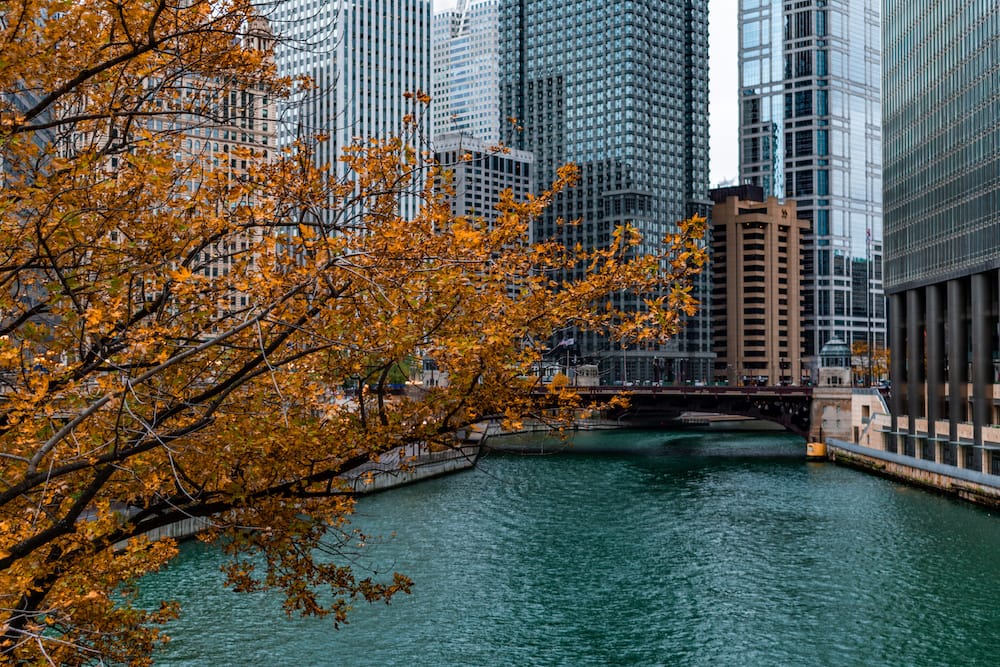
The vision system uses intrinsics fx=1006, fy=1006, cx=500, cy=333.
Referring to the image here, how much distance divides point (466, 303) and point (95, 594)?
645cm

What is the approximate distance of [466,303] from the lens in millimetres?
15234

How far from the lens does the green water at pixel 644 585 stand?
4088cm

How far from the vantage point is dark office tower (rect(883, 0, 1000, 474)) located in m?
92.2

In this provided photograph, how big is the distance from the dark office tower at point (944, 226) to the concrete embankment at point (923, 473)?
5.90ft

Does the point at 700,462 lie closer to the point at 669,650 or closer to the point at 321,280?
the point at 669,650

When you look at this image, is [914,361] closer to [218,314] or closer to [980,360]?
[980,360]

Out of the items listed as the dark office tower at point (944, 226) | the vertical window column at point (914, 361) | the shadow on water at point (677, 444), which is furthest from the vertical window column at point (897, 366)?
the shadow on water at point (677, 444)

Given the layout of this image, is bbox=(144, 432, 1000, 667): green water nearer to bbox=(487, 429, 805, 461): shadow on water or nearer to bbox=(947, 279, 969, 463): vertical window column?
bbox=(947, 279, 969, 463): vertical window column

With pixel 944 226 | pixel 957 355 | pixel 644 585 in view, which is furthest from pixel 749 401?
pixel 644 585

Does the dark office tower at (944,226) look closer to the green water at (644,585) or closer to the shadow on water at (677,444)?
the green water at (644,585)

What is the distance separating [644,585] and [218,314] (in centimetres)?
4111

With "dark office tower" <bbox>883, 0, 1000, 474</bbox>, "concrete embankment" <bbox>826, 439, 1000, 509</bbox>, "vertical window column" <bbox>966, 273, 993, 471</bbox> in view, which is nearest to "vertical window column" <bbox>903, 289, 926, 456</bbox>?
"dark office tower" <bbox>883, 0, 1000, 474</bbox>

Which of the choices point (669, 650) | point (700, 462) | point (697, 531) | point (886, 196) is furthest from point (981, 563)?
point (886, 196)

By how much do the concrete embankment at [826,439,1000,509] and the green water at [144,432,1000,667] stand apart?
208cm
